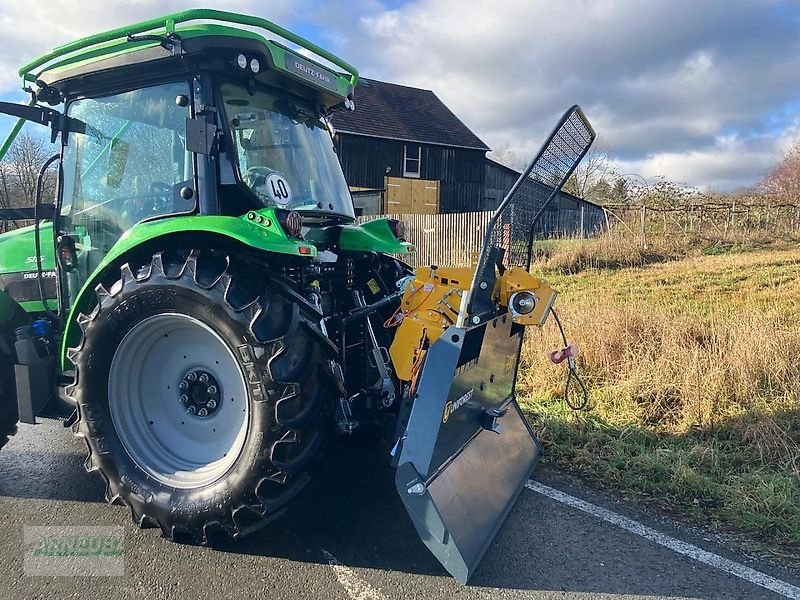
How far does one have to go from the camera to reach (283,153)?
3.73 meters

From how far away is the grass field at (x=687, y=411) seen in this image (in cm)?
363

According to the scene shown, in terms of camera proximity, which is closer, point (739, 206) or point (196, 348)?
point (196, 348)

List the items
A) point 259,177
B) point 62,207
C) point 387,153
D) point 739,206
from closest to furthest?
point 259,177, point 62,207, point 739,206, point 387,153

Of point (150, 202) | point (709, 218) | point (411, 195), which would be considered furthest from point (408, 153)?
point (150, 202)

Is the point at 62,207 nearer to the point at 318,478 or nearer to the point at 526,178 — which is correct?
the point at 318,478

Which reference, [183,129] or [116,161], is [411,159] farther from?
[183,129]

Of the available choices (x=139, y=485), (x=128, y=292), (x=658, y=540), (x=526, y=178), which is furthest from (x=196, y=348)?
(x=658, y=540)

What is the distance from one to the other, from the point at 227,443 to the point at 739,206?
21770 millimetres

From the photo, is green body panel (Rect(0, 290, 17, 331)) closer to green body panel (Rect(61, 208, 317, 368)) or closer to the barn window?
green body panel (Rect(61, 208, 317, 368))

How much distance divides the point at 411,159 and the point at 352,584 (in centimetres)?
2442

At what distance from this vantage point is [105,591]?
9.27 ft

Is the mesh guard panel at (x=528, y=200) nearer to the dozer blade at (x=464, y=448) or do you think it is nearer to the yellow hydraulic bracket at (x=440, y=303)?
the yellow hydraulic bracket at (x=440, y=303)

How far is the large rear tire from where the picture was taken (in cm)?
287

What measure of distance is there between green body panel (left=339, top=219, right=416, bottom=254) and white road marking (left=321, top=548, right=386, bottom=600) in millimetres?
1810
